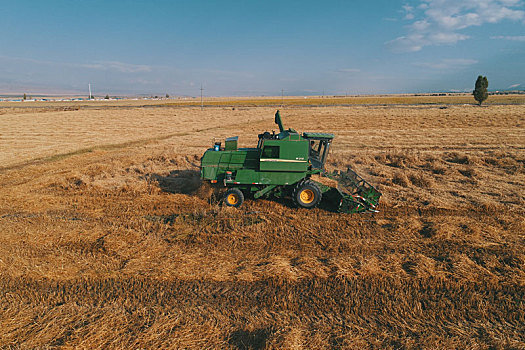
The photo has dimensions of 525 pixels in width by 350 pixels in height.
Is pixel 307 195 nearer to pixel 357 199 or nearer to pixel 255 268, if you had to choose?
pixel 357 199

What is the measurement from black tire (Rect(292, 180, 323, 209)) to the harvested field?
0.28 metres

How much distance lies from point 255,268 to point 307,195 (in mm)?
3891

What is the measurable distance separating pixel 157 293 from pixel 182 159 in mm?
11440

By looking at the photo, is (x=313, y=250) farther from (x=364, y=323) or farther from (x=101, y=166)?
(x=101, y=166)

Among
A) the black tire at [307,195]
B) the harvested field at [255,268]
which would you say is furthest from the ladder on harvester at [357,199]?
the black tire at [307,195]

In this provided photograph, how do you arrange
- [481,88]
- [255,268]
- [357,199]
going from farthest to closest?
[481,88] < [357,199] < [255,268]

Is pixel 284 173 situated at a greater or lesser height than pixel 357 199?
greater

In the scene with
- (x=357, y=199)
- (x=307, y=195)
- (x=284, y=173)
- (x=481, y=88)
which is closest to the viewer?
(x=357, y=199)

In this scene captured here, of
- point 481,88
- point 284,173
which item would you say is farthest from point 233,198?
point 481,88

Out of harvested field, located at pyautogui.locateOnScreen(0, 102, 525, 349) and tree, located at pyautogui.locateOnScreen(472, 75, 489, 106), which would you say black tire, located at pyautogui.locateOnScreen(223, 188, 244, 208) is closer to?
harvested field, located at pyautogui.locateOnScreen(0, 102, 525, 349)

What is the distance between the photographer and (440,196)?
34.4ft

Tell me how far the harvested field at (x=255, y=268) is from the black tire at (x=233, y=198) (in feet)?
1.54

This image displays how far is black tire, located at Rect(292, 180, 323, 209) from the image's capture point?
9.17 metres

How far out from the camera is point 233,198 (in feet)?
31.3
